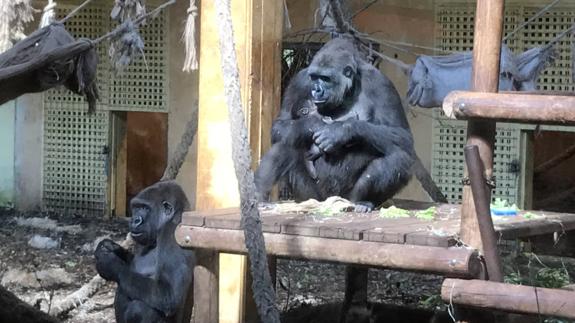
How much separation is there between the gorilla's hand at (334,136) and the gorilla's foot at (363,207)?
240 mm

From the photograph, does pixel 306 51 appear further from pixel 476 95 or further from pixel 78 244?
pixel 476 95

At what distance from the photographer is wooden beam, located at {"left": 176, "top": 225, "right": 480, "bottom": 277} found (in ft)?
8.87

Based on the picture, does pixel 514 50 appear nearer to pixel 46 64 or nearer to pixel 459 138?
pixel 459 138

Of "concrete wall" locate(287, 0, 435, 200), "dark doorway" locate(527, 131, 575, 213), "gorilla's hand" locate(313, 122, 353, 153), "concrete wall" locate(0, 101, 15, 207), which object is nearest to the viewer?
"gorilla's hand" locate(313, 122, 353, 153)

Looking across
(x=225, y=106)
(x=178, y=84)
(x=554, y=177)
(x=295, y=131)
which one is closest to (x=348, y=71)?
(x=295, y=131)

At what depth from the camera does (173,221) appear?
420 cm

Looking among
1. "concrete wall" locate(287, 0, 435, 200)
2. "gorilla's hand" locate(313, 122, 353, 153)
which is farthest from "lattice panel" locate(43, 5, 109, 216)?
"gorilla's hand" locate(313, 122, 353, 153)

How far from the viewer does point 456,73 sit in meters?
4.91

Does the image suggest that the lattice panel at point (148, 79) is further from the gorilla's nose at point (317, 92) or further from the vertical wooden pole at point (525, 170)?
the gorilla's nose at point (317, 92)

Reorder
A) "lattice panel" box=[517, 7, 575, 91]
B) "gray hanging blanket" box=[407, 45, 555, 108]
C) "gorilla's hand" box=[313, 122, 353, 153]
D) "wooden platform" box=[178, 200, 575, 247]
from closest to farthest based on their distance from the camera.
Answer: "wooden platform" box=[178, 200, 575, 247], "gorilla's hand" box=[313, 122, 353, 153], "gray hanging blanket" box=[407, 45, 555, 108], "lattice panel" box=[517, 7, 575, 91]

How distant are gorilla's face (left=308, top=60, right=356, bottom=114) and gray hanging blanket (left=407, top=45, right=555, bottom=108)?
3.01ft

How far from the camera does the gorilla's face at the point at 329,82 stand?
4.03 metres

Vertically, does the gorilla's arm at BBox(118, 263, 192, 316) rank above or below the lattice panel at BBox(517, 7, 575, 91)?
below

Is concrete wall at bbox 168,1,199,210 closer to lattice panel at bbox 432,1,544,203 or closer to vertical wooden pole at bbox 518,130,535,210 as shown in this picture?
lattice panel at bbox 432,1,544,203
